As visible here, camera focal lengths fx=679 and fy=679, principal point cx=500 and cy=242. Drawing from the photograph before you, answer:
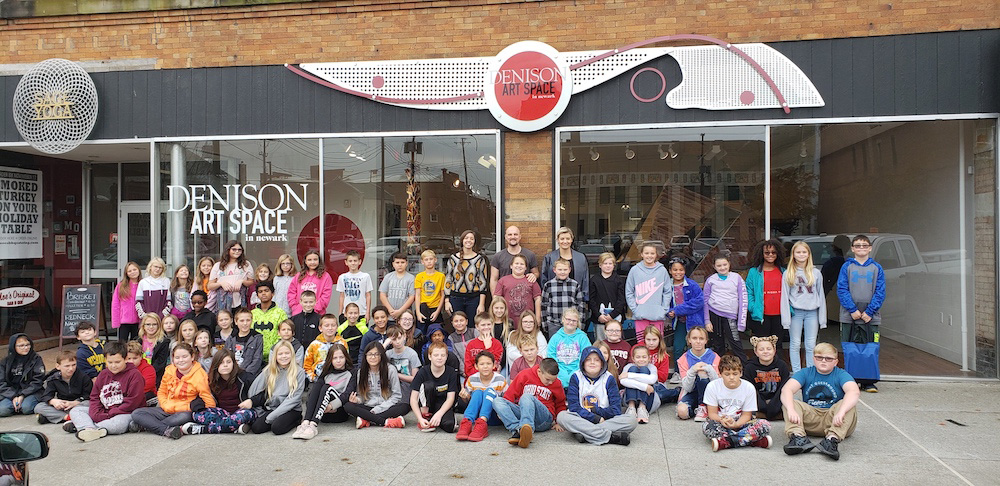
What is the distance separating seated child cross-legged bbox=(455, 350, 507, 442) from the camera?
245 inches

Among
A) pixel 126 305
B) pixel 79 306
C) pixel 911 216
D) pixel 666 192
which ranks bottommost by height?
pixel 79 306

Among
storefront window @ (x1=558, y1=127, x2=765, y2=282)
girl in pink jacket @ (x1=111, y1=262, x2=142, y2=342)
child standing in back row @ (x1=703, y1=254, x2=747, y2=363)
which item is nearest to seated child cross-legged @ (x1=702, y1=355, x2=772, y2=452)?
child standing in back row @ (x1=703, y1=254, x2=747, y2=363)

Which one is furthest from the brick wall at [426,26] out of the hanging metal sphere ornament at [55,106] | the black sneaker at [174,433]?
the black sneaker at [174,433]

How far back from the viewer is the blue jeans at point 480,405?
20.8ft

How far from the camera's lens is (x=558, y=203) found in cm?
905

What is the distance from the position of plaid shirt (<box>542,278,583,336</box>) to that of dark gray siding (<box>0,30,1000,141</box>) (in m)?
2.31

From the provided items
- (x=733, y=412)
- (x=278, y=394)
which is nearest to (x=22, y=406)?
(x=278, y=394)

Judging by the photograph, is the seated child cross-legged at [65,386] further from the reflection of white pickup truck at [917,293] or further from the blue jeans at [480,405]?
the reflection of white pickup truck at [917,293]

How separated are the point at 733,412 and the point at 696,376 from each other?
81 cm

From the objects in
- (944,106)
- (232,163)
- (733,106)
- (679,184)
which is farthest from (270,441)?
(944,106)

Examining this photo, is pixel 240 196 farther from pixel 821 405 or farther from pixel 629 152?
pixel 821 405

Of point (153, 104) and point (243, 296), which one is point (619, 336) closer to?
point (243, 296)

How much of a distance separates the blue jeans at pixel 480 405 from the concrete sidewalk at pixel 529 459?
0.23 m

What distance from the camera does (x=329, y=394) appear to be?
6.72 m
